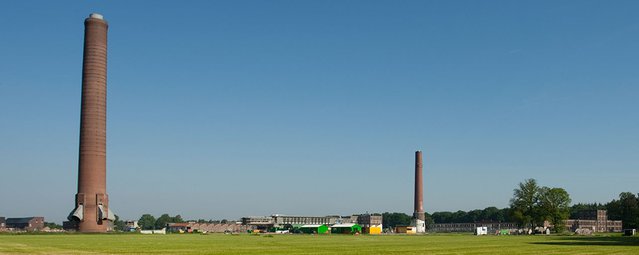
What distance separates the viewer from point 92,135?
352 feet

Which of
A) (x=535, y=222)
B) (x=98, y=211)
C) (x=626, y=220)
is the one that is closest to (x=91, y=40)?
(x=98, y=211)

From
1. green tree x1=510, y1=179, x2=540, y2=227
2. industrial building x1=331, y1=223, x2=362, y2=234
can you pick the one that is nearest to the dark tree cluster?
green tree x1=510, y1=179, x2=540, y2=227

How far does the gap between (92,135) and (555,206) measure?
92.3 m

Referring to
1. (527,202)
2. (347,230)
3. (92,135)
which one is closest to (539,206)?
(527,202)

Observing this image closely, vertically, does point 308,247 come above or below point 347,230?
above

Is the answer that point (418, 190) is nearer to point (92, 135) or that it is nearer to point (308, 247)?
point (92, 135)

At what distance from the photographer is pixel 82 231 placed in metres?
110

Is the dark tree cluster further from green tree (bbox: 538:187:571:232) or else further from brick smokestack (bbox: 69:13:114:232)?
brick smokestack (bbox: 69:13:114:232)

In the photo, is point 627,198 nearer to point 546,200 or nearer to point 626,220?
point 626,220

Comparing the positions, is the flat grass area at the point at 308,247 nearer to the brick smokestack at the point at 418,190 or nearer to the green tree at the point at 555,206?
the green tree at the point at 555,206

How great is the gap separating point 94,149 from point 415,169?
79741 mm

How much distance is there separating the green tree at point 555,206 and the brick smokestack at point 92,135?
86848 mm

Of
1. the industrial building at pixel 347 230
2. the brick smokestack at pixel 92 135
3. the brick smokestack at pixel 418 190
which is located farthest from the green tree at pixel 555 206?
the brick smokestack at pixel 92 135

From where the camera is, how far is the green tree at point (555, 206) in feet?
460
